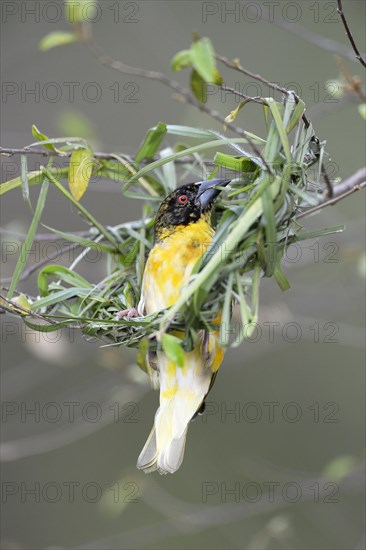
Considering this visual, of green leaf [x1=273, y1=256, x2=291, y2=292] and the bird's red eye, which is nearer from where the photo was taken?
green leaf [x1=273, y1=256, x2=291, y2=292]

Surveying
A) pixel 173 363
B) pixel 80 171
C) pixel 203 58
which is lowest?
pixel 173 363

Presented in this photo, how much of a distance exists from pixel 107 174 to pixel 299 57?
275 cm

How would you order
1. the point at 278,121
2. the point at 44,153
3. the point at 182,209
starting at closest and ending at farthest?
the point at 278,121 → the point at 44,153 → the point at 182,209

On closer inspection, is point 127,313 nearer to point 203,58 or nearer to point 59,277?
point 59,277

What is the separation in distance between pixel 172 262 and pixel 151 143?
37 cm

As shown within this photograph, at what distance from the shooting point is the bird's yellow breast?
2141mm

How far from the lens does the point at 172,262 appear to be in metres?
2.21

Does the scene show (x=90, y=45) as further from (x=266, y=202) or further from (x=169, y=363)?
(x=169, y=363)

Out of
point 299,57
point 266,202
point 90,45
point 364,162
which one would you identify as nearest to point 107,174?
point 90,45

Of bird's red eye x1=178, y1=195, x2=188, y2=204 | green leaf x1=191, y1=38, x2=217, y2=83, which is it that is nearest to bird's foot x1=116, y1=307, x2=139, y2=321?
bird's red eye x1=178, y1=195, x2=188, y2=204

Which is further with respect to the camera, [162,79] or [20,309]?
[20,309]

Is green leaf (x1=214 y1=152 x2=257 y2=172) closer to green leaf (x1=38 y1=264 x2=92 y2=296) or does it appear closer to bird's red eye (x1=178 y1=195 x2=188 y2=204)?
bird's red eye (x1=178 y1=195 x2=188 y2=204)

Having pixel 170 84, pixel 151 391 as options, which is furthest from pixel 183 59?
pixel 151 391

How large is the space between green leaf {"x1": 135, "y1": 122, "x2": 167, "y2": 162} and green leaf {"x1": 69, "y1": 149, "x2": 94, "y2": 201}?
17cm
